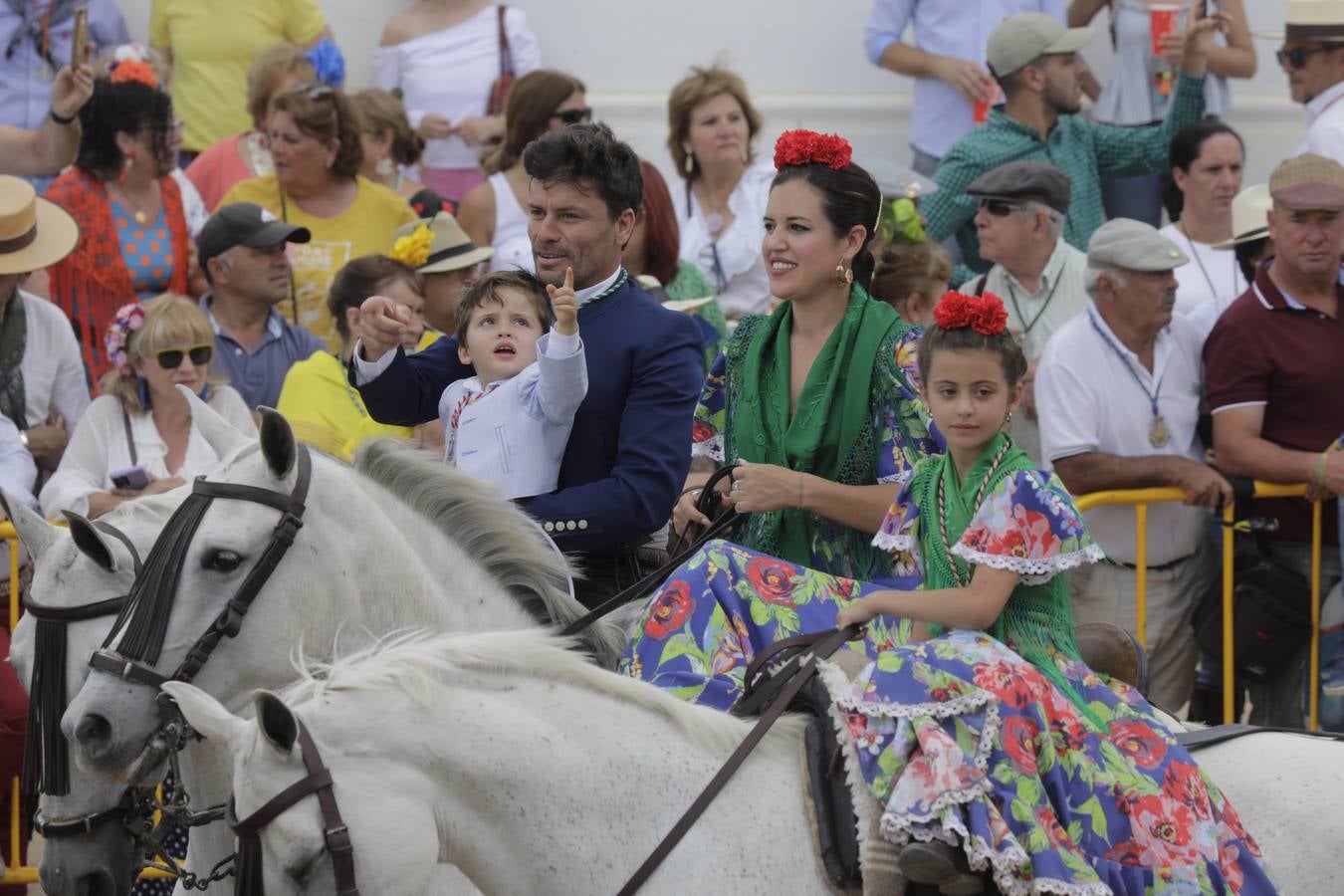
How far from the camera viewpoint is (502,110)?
404 inches

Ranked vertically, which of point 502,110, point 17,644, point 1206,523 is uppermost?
point 502,110

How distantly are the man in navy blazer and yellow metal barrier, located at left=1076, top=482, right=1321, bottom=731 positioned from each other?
255 cm

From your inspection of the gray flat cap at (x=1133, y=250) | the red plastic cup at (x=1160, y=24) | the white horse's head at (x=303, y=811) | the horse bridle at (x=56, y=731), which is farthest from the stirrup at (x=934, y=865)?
the red plastic cup at (x=1160, y=24)

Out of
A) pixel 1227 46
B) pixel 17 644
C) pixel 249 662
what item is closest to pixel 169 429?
pixel 17 644

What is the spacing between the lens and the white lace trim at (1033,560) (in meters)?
3.96

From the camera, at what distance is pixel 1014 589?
13.5 ft

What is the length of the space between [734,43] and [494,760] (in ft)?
28.6

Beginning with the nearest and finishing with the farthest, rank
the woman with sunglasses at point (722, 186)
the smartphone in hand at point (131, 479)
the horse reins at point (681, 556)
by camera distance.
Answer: the horse reins at point (681, 556) → the smartphone in hand at point (131, 479) → the woman with sunglasses at point (722, 186)

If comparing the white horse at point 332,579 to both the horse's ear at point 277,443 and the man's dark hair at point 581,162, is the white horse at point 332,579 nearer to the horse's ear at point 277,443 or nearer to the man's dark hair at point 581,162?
the horse's ear at point 277,443

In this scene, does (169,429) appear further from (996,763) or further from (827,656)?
(996,763)

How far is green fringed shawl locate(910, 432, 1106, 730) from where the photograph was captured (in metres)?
4.08

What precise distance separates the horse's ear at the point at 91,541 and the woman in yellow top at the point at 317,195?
3.92m

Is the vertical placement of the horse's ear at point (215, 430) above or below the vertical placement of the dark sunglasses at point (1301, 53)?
below

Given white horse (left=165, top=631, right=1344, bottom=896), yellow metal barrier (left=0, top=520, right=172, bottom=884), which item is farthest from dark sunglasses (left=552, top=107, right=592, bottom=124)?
white horse (left=165, top=631, right=1344, bottom=896)
